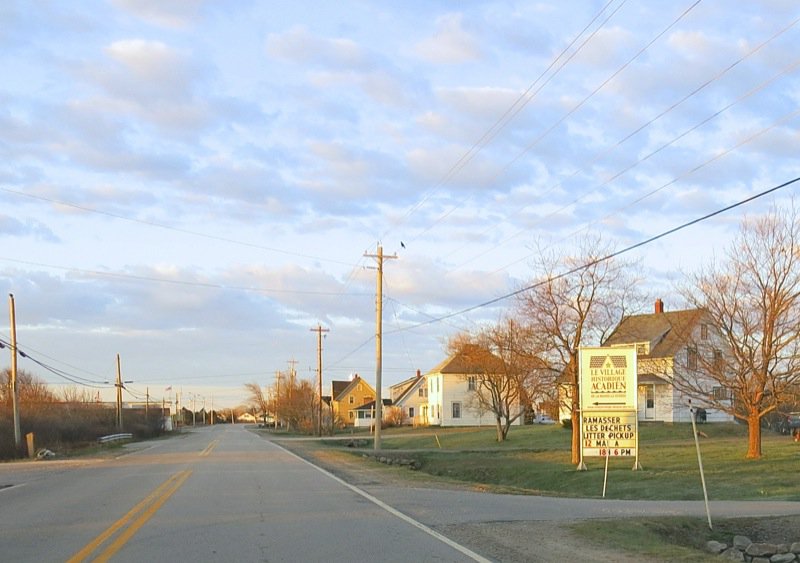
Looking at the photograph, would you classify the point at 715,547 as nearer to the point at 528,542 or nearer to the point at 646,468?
the point at 528,542

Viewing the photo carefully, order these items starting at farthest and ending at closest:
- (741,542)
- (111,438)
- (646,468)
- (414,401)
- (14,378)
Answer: (414,401)
(111,438)
(14,378)
(646,468)
(741,542)

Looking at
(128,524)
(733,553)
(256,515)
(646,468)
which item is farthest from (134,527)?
(646,468)

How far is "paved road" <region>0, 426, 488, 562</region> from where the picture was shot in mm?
11297

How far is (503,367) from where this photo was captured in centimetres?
5372

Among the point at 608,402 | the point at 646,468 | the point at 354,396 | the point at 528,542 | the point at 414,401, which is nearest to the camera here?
the point at 528,542

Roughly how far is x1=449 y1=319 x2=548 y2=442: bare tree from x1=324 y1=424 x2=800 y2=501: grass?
9.36 ft

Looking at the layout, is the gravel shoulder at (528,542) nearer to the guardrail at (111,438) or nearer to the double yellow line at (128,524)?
the double yellow line at (128,524)

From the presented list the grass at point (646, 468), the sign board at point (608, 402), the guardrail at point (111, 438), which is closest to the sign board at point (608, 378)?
the sign board at point (608, 402)

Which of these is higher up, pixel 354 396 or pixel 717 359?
pixel 717 359

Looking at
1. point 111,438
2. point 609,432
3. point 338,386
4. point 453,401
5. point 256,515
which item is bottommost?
point 338,386

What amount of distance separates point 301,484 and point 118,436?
55.7 metres

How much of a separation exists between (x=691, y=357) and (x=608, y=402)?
29.3 ft

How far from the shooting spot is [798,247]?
31.2 meters

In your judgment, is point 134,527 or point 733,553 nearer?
point 134,527
